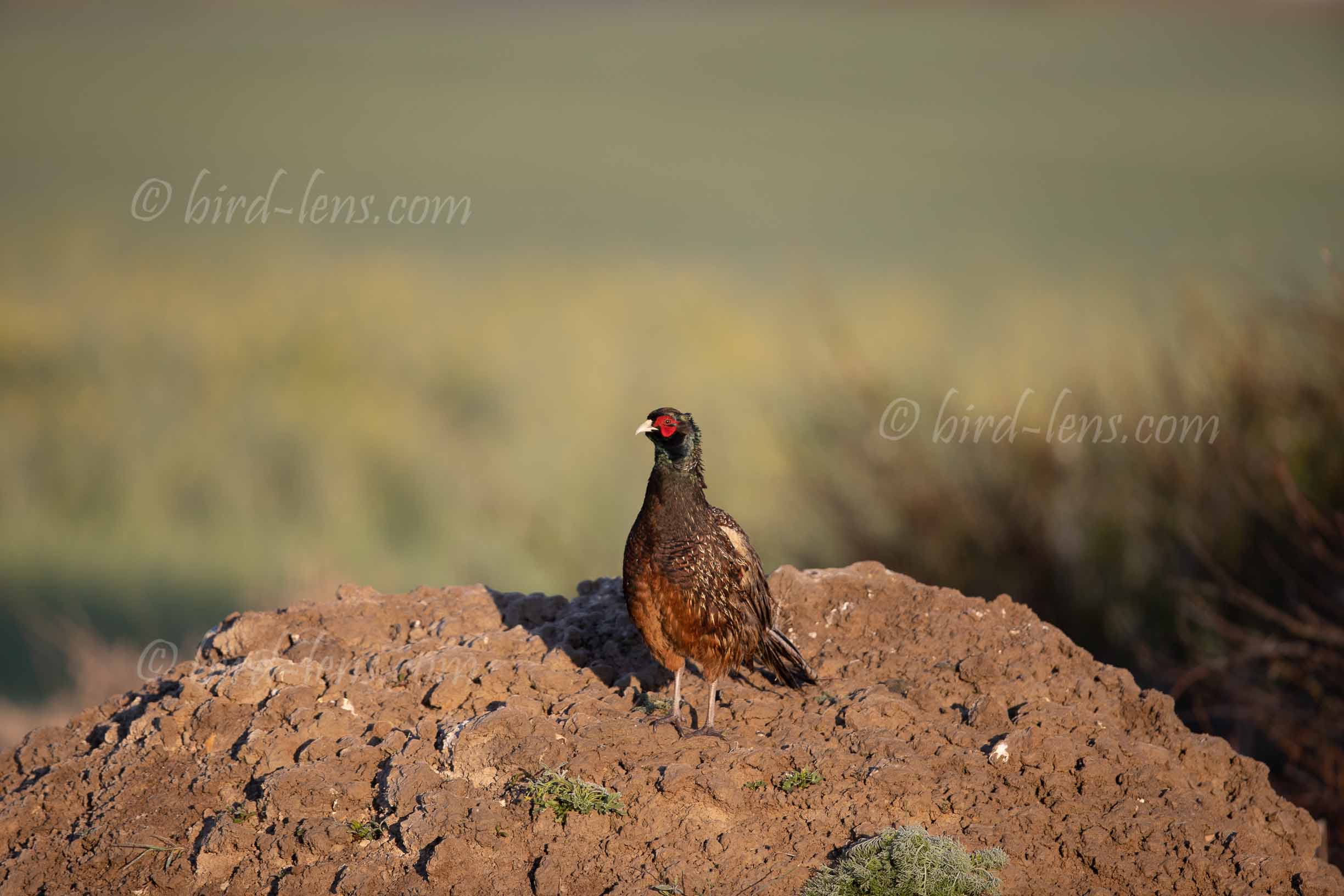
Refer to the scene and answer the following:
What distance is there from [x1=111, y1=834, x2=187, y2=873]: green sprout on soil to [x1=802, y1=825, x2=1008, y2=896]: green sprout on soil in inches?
105

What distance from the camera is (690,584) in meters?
6.10

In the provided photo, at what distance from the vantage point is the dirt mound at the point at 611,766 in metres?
5.33

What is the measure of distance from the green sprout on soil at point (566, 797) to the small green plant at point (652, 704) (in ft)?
2.59

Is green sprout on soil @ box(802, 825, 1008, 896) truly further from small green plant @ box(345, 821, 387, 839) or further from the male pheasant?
small green plant @ box(345, 821, 387, 839)

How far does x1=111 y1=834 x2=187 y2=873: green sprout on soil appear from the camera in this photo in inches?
220

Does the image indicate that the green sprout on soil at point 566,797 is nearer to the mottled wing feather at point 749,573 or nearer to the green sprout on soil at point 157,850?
the mottled wing feather at point 749,573

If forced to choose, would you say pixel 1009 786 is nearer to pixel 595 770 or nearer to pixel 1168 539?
pixel 595 770

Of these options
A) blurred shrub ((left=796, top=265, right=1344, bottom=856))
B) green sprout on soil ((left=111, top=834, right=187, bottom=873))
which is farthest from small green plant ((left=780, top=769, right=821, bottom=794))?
blurred shrub ((left=796, top=265, right=1344, bottom=856))

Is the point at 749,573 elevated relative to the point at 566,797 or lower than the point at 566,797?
elevated

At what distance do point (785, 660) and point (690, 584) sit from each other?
26.3 inches

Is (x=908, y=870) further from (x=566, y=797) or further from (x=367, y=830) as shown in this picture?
(x=367, y=830)

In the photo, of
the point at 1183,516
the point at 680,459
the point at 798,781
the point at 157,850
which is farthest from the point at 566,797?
the point at 1183,516

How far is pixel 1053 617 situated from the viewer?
12523mm

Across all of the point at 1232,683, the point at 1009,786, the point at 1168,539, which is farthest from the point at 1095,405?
the point at 1009,786
